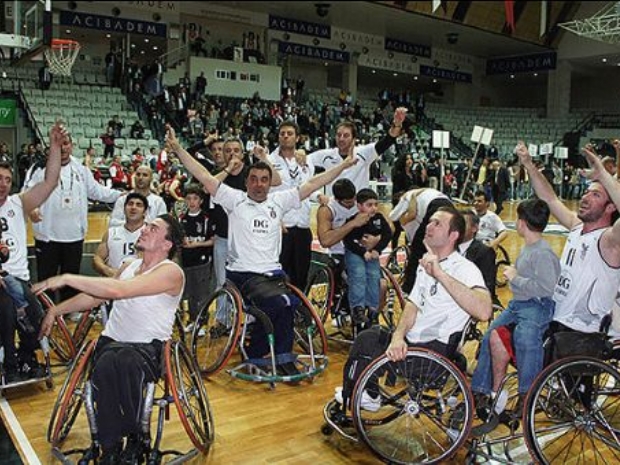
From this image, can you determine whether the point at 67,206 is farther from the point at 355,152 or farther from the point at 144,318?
the point at 144,318

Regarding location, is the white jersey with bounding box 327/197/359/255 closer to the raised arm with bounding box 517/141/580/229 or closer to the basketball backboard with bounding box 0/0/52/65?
the raised arm with bounding box 517/141/580/229

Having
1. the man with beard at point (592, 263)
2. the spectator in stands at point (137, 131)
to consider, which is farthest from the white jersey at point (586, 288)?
the spectator in stands at point (137, 131)

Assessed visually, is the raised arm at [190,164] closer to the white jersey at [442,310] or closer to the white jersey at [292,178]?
the white jersey at [292,178]

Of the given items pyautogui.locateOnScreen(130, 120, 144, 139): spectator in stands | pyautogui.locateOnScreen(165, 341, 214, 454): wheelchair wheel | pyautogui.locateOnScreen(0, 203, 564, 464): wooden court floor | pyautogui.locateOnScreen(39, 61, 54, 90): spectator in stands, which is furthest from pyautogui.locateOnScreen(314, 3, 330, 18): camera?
pyautogui.locateOnScreen(165, 341, 214, 454): wheelchair wheel

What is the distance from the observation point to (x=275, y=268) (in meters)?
4.21

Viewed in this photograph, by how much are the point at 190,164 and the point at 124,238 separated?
0.82 metres

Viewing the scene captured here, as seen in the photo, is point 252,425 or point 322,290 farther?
point 322,290

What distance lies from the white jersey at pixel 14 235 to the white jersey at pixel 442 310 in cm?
231

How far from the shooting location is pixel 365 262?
15.5 ft

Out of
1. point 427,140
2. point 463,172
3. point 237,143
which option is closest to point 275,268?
point 237,143

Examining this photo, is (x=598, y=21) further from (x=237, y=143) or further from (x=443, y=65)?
(x=443, y=65)

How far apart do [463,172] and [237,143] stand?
15684 millimetres

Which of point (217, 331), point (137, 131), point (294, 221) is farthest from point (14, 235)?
point (137, 131)

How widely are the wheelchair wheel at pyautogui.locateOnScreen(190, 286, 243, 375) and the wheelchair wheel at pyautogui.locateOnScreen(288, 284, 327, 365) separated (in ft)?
1.30
